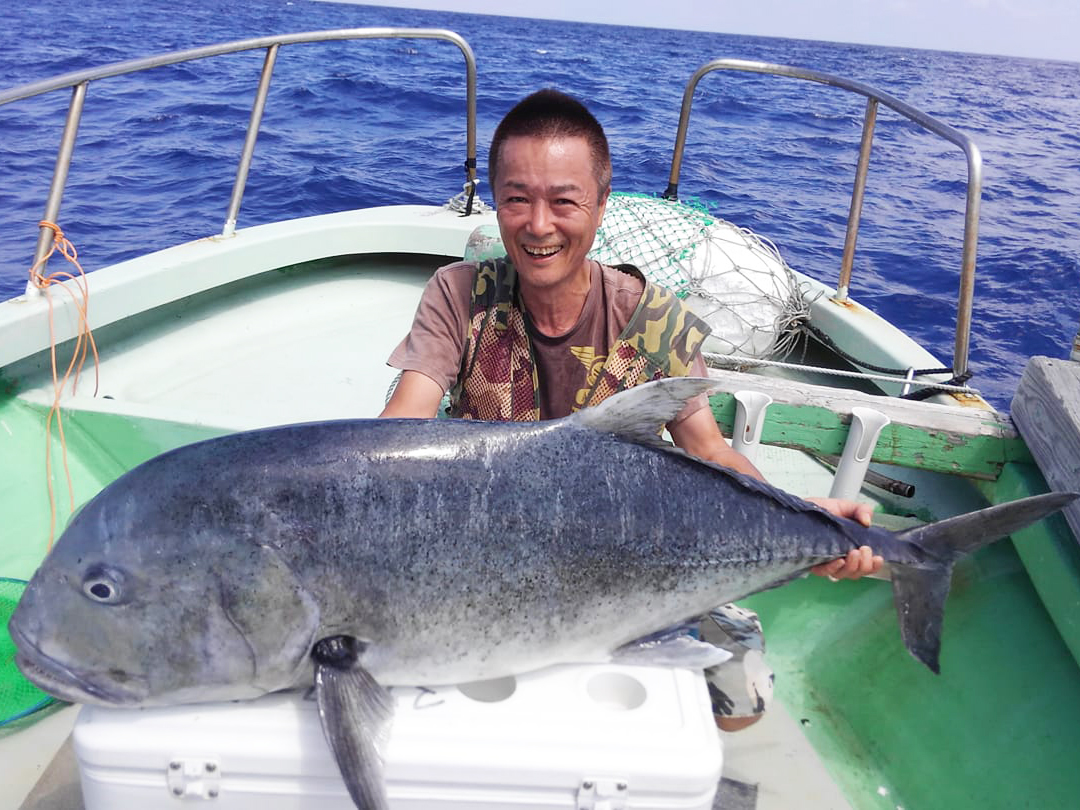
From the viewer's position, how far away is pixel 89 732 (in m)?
1.39

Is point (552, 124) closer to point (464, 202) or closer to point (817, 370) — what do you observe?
point (817, 370)

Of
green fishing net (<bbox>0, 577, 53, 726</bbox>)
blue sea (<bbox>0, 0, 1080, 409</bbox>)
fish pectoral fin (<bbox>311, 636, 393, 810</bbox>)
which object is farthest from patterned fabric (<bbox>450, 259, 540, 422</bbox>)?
blue sea (<bbox>0, 0, 1080, 409</bbox>)

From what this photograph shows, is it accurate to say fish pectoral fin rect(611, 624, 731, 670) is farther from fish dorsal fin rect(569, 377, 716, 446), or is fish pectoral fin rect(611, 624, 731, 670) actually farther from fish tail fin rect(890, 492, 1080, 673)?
fish tail fin rect(890, 492, 1080, 673)

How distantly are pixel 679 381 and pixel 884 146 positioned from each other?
68.2 ft

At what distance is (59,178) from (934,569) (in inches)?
137

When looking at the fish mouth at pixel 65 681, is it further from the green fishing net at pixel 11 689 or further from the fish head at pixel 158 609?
the green fishing net at pixel 11 689

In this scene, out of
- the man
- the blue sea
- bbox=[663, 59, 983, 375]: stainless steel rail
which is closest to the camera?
the man

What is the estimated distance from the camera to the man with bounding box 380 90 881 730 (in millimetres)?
2246

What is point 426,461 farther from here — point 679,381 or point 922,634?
point 922,634

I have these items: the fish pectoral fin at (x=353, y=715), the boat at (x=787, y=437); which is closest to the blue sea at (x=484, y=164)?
the boat at (x=787, y=437)

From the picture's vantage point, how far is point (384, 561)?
1494 mm

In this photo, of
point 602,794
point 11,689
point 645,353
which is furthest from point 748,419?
point 11,689

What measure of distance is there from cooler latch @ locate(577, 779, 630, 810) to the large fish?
0.26 metres

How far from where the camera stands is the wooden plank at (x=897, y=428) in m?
2.86
